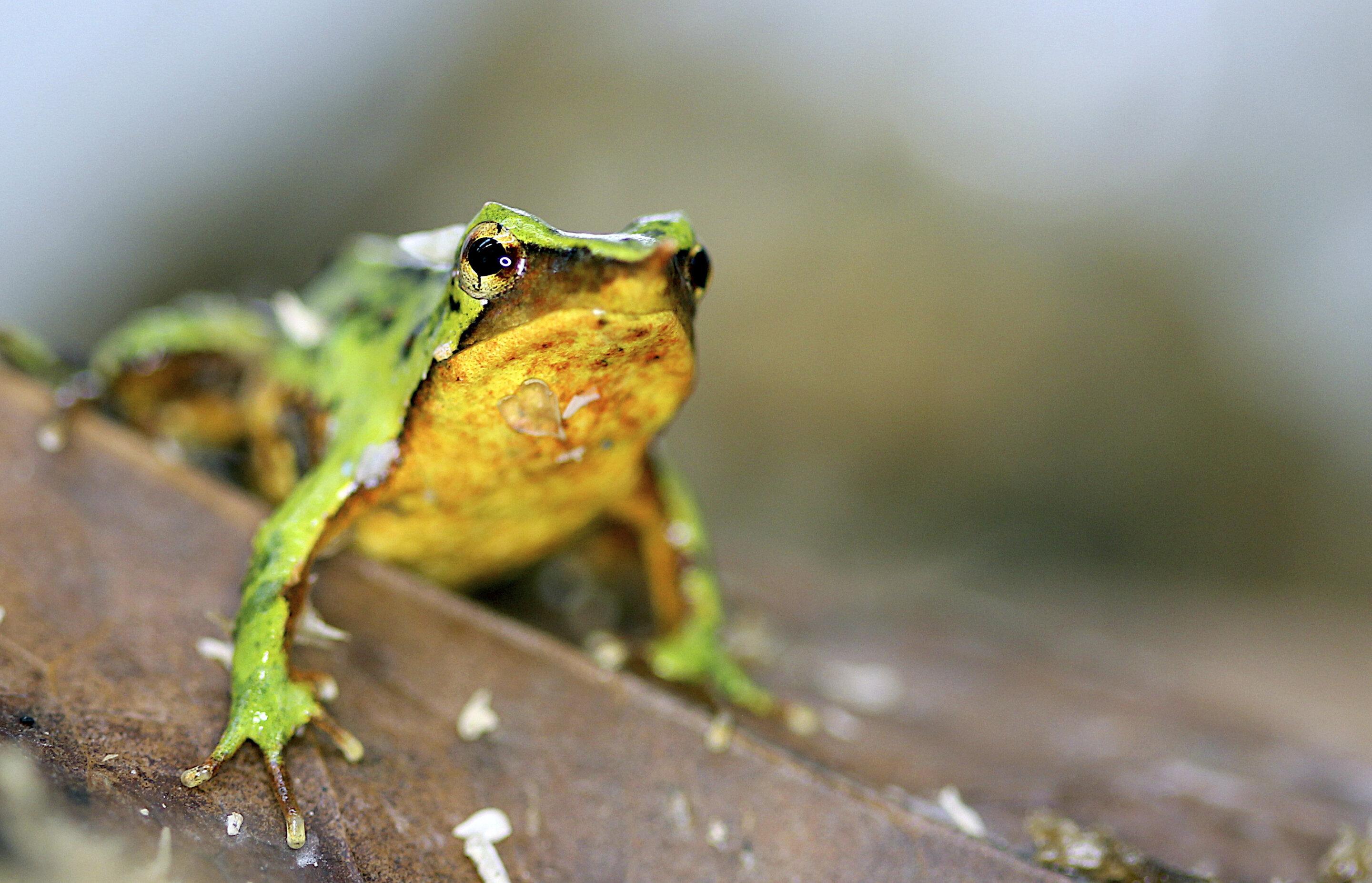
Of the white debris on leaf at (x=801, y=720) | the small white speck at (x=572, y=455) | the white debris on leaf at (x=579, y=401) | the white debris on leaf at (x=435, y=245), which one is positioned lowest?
the white debris on leaf at (x=801, y=720)

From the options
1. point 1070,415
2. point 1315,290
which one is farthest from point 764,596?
point 1315,290

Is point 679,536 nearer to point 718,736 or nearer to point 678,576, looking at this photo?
point 678,576

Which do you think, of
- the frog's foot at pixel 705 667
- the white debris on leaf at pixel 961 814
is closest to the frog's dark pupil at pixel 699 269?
the frog's foot at pixel 705 667

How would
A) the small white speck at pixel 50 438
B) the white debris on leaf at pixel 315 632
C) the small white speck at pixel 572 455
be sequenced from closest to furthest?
the white debris on leaf at pixel 315 632 < the small white speck at pixel 572 455 < the small white speck at pixel 50 438

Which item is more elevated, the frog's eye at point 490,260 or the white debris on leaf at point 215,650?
the frog's eye at point 490,260

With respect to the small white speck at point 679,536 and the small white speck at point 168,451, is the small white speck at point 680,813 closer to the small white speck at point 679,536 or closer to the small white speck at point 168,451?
the small white speck at point 679,536

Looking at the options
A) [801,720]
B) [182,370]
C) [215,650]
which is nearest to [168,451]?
[182,370]

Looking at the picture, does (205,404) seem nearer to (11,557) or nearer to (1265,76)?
(11,557)
